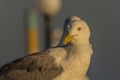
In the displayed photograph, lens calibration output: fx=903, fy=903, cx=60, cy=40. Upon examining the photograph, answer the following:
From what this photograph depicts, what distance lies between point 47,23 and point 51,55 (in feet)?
5.09

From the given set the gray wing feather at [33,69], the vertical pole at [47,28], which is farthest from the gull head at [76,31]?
the vertical pole at [47,28]

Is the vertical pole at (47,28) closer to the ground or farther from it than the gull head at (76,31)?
closer to the ground

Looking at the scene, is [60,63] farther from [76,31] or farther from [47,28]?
[47,28]

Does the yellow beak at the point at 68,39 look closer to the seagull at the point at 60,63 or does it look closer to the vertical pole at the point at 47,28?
the seagull at the point at 60,63

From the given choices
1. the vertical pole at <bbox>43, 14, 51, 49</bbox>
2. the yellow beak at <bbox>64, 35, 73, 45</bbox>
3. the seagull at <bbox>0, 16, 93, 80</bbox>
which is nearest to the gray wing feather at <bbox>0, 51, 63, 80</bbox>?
the seagull at <bbox>0, 16, 93, 80</bbox>

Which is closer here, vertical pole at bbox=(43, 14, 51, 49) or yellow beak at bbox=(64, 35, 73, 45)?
yellow beak at bbox=(64, 35, 73, 45)

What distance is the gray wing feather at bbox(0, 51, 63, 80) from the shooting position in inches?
492

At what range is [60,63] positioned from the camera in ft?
40.8

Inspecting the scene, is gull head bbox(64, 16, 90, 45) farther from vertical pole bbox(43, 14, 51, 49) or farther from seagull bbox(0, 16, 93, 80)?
vertical pole bbox(43, 14, 51, 49)

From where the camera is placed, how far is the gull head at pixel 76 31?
12469mm

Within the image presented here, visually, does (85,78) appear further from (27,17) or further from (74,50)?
(27,17)

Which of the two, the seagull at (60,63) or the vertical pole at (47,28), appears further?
the vertical pole at (47,28)

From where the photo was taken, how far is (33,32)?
15.2m

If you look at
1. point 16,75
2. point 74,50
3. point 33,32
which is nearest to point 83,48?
point 74,50
